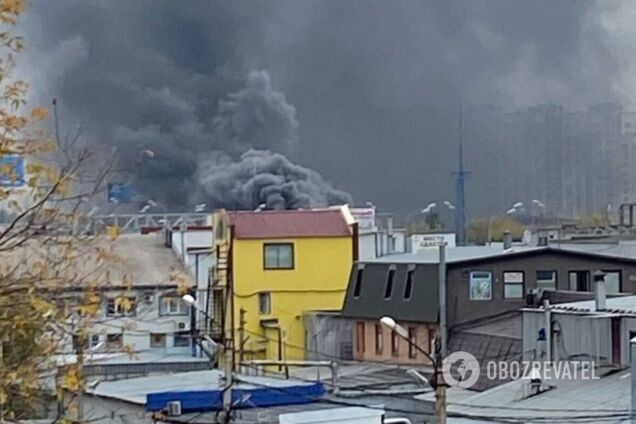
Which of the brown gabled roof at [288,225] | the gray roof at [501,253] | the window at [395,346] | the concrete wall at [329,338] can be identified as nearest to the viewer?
the window at [395,346]

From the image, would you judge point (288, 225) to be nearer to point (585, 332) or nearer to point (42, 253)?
point (585, 332)

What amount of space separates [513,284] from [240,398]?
13065 millimetres

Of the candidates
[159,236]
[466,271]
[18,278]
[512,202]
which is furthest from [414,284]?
[512,202]

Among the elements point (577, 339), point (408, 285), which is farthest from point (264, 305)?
point (577, 339)

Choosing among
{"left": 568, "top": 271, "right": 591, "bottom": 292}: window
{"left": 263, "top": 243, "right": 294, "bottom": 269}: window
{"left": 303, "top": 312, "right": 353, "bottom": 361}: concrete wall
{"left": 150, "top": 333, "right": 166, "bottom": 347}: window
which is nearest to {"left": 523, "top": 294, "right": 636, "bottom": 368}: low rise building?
{"left": 568, "top": 271, "right": 591, "bottom": 292}: window

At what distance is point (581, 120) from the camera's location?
82500mm

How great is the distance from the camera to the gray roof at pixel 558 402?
14438 mm

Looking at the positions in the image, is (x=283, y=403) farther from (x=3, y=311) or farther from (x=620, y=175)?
(x=620, y=175)

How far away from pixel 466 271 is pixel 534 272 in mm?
1338

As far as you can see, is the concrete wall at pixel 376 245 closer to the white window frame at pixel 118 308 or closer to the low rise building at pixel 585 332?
the low rise building at pixel 585 332

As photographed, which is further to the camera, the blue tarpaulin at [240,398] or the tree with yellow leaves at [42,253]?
the blue tarpaulin at [240,398]

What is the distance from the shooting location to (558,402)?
606 inches

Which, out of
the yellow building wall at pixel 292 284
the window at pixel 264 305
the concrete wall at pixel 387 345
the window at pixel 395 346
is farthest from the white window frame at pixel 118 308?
the window at pixel 264 305

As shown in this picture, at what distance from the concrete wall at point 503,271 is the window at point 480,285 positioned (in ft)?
0.24
